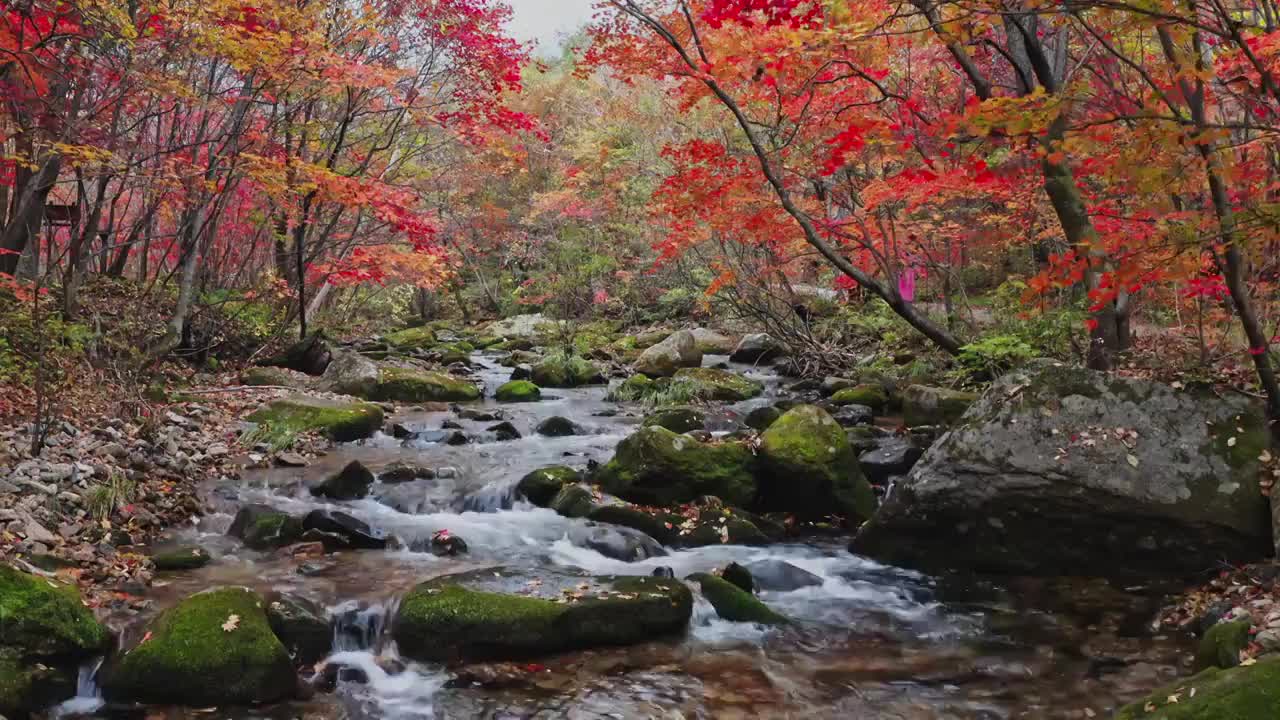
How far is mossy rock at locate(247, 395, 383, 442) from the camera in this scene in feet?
32.0

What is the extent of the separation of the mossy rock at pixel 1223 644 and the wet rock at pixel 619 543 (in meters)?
3.74

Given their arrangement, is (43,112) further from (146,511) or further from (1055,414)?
(1055,414)

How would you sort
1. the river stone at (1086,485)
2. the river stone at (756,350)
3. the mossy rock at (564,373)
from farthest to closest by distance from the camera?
the river stone at (756,350) < the mossy rock at (564,373) < the river stone at (1086,485)

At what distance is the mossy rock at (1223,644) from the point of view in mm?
3949

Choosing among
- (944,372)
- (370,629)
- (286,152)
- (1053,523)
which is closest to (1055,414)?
(1053,523)

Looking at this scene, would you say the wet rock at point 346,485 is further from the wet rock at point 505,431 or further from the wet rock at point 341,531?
the wet rock at point 505,431

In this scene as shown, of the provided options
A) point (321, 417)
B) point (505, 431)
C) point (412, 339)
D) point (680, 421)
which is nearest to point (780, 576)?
point (680, 421)

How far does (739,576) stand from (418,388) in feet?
28.1

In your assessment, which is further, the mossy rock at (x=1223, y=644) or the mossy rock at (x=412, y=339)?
the mossy rock at (x=412, y=339)

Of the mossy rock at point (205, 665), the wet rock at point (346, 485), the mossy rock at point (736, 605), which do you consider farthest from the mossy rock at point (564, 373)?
the mossy rock at point (205, 665)

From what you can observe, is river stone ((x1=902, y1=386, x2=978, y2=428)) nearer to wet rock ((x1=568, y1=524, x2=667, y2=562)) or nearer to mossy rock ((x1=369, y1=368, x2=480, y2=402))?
wet rock ((x1=568, y1=524, x2=667, y2=562))

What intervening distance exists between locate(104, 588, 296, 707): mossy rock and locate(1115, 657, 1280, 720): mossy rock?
13.5ft

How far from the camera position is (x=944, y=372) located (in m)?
12.2

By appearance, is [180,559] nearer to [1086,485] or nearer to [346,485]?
[346,485]
